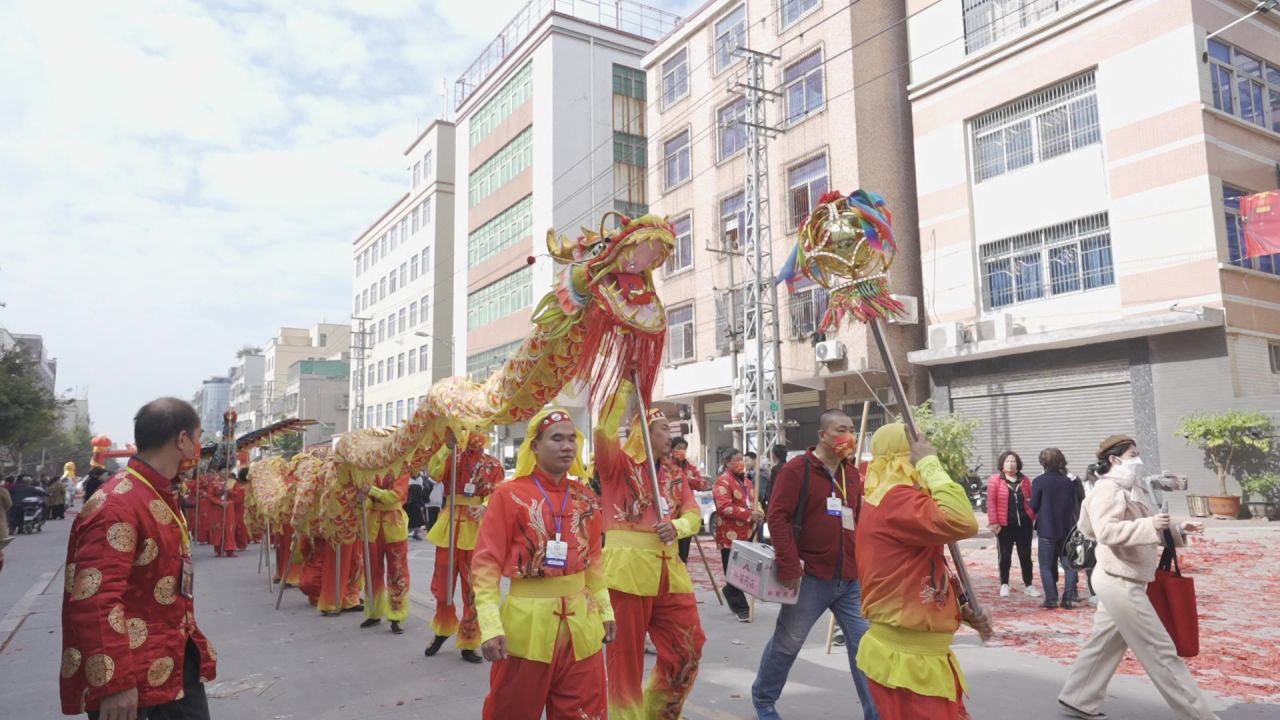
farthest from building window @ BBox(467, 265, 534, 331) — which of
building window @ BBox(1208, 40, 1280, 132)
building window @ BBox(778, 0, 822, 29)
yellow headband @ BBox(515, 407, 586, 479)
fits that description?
yellow headband @ BBox(515, 407, 586, 479)

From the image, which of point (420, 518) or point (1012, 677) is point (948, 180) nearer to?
point (420, 518)

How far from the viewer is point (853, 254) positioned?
3.83m

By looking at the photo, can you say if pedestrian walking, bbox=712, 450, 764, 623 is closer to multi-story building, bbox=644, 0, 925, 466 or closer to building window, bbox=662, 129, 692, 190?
multi-story building, bbox=644, 0, 925, 466

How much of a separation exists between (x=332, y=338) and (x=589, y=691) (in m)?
80.8

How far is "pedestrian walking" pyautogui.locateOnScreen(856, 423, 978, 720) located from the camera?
328cm

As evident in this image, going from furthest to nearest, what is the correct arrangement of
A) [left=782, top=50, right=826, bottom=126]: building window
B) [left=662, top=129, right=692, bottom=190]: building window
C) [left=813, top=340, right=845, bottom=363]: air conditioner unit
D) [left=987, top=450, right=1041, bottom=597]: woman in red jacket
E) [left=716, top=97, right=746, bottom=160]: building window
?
1. [left=662, top=129, right=692, bottom=190]: building window
2. [left=716, top=97, right=746, bottom=160]: building window
3. [left=782, top=50, right=826, bottom=126]: building window
4. [left=813, top=340, right=845, bottom=363]: air conditioner unit
5. [left=987, top=450, right=1041, bottom=597]: woman in red jacket

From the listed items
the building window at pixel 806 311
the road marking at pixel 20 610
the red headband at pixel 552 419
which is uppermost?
the building window at pixel 806 311

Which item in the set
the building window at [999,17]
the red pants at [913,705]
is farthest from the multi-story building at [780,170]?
the red pants at [913,705]

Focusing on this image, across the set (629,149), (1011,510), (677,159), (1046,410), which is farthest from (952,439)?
(629,149)

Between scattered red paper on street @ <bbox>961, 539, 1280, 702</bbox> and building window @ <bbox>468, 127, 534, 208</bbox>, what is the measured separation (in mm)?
25065

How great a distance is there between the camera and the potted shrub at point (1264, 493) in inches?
560

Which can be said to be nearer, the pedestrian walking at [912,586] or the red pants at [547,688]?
the pedestrian walking at [912,586]

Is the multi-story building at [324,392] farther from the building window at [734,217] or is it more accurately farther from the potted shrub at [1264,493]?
the potted shrub at [1264,493]

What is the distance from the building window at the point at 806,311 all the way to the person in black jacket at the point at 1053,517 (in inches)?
481
